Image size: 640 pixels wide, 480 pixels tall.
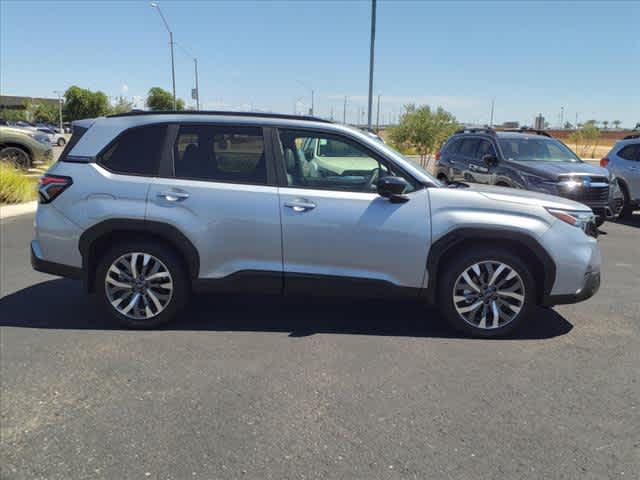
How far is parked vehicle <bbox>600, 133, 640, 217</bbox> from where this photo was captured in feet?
38.0

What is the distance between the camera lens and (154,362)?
4.11 meters

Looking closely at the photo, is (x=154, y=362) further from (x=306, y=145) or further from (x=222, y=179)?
(x=306, y=145)

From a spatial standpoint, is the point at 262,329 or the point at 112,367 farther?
the point at 262,329

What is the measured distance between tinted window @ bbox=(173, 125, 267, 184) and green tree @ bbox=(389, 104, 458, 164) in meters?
21.1

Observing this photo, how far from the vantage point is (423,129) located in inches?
974

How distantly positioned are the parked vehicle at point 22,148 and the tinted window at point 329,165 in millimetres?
13325

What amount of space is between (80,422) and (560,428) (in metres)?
2.80

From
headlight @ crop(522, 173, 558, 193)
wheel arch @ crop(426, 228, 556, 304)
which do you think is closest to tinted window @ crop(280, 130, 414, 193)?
wheel arch @ crop(426, 228, 556, 304)

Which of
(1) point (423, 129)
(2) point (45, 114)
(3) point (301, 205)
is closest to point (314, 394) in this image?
(3) point (301, 205)

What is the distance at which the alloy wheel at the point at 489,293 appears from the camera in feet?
15.0

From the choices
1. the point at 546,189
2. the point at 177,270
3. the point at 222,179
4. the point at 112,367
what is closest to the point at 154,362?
the point at 112,367

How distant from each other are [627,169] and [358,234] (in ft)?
31.6

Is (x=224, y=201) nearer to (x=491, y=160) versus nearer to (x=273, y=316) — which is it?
(x=273, y=316)

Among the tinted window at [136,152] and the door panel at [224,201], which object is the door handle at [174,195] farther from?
the tinted window at [136,152]
